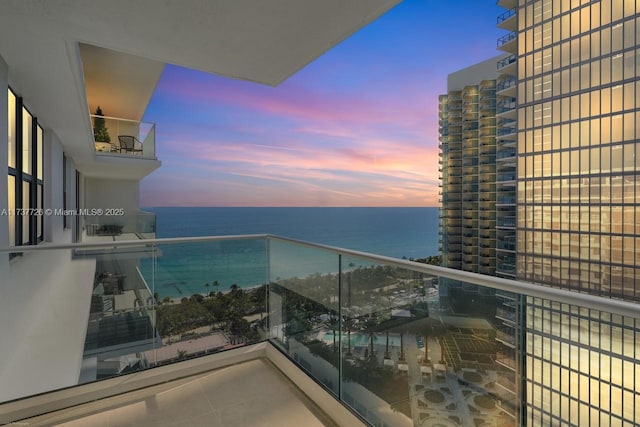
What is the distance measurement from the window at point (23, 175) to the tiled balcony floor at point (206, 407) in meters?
2.24

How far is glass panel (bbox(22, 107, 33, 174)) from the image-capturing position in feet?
13.4

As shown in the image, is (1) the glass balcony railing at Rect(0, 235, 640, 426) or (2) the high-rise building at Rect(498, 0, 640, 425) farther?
(2) the high-rise building at Rect(498, 0, 640, 425)

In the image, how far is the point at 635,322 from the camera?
0.97 metres

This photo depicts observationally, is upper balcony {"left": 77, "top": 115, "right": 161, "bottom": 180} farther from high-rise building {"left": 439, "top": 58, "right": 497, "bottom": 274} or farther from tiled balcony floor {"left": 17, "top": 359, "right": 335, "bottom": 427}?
high-rise building {"left": 439, "top": 58, "right": 497, "bottom": 274}

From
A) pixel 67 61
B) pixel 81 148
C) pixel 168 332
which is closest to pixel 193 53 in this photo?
pixel 67 61

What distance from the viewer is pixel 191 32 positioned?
7.43 ft

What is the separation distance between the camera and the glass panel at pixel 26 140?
4077mm

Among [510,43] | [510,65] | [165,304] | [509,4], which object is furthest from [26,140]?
[509,4]

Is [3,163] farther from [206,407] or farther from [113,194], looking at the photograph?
[113,194]

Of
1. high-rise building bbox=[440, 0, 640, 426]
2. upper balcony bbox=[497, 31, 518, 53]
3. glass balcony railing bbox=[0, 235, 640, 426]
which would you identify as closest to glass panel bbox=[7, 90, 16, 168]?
glass balcony railing bbox=[0, 235, 640, 426]

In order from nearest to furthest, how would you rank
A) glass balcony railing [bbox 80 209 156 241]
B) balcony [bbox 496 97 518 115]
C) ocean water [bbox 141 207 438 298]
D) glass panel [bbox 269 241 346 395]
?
glass panel [bbox 269 241 346 395] < ocean water [bbox 141 207 438 298] < glass balcony railing [bbox 80 209 156 241] < balcony [bbox 496 97 518 115]

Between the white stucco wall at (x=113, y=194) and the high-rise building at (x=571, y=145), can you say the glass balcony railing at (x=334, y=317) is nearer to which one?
the white stucco wall at (x=113, y=194)

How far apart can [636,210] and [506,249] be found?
961cm

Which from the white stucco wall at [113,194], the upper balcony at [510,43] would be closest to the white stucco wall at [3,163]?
the white stucco wall at [113,194]
